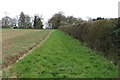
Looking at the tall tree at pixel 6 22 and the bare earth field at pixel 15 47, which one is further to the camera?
the tall tree at pixel 6 22

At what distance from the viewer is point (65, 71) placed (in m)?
5.77

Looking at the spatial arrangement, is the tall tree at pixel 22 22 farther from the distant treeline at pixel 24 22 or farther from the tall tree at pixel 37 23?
the tall tree at pixel 37 23

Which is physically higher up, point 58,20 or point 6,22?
point 58,20

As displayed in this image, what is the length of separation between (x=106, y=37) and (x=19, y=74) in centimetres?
507

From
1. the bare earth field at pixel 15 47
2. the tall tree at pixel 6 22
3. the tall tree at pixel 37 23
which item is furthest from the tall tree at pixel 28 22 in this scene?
the bare earth field at pixel 15 47

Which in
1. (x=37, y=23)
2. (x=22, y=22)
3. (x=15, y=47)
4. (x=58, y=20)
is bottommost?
(x=15, y=47)

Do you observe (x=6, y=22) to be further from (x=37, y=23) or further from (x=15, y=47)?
(x=15, y=47)

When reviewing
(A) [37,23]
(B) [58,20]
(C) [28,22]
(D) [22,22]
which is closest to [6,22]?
(D) [22,22]

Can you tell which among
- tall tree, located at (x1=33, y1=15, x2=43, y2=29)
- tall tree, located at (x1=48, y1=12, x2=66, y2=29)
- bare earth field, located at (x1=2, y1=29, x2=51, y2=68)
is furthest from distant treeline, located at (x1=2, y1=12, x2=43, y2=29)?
bare earth field, located at (x1=2, y1=29, x2=51, y2=68)

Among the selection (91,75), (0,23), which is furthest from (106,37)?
(0,23)

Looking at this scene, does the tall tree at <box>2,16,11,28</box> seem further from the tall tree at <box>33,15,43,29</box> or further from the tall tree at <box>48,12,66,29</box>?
the tall tree at <box>48,12,66,29</box>

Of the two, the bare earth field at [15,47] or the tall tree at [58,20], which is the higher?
the tall tree at [58,20]

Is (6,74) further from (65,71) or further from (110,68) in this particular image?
(110,68)

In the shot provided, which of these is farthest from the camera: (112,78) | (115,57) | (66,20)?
(66,20)
